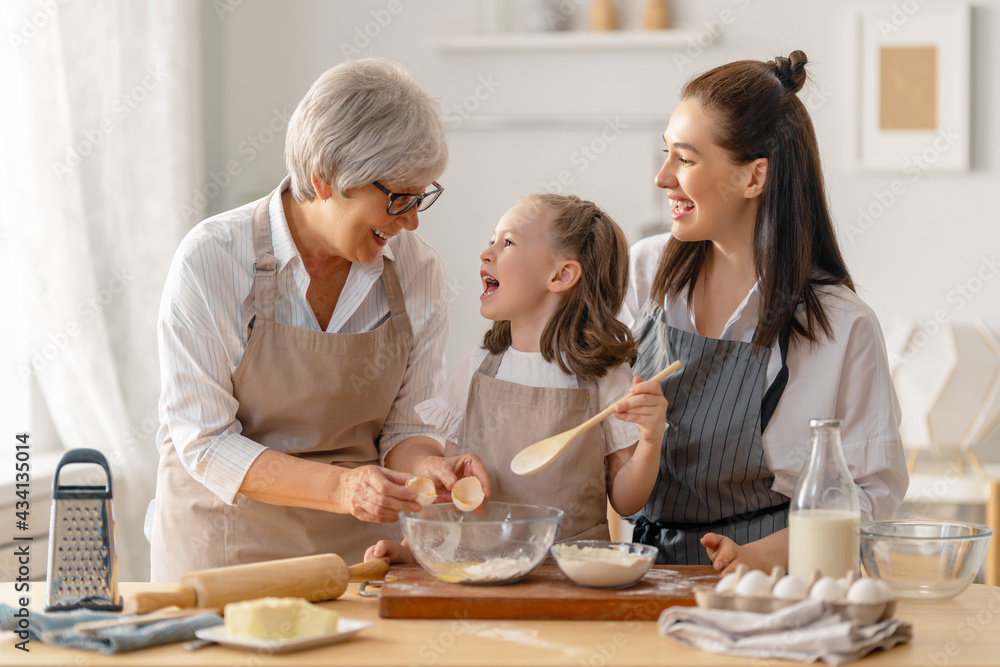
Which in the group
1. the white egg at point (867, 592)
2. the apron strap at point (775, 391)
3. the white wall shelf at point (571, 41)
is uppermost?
the white wall shelf at point (571, 41)

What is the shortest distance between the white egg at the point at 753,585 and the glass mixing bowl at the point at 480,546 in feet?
0.96

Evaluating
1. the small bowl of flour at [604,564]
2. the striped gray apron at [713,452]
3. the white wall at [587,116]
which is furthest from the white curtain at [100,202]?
the small bowl of flour at [604,564]

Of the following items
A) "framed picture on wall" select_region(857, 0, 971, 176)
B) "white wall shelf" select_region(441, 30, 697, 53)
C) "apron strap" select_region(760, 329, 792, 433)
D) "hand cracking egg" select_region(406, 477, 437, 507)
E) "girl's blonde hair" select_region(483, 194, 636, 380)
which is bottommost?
"hand cracking egg" select_region(406, 477, 437, 507)

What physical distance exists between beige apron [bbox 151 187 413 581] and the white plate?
0.48 meters

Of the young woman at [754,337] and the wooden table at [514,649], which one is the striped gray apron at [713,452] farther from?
the wooden table at [514,649]

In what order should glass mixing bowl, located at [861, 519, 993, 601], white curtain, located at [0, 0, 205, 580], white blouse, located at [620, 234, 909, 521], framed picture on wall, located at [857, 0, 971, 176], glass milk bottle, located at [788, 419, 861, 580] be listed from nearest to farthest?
glass milk bottle, located at [788, 419, 861, 580] → glass mixing bowl, located at [861, 519, 993, 601] → white blouse, located at [620, 234, 909, 521] → white curtain, located at [0, 0, 205, 580] → framed picture on wall, located at [857, 0, 971, 176]

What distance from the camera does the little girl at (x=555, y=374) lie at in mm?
1652

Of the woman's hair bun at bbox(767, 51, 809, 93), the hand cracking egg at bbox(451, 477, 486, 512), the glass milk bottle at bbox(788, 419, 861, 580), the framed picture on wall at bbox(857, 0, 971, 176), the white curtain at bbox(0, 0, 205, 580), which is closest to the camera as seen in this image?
the glass milk bottle at bbox(788, 419, 861, 580)

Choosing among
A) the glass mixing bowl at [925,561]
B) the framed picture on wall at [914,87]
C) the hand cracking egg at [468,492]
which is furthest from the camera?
the framed picture on wall at [914,87]

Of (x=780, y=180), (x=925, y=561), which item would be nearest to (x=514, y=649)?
(x=925, y=561)

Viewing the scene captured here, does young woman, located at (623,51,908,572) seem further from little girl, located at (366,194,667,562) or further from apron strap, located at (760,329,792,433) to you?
little girl, located at (366,194,667,562)

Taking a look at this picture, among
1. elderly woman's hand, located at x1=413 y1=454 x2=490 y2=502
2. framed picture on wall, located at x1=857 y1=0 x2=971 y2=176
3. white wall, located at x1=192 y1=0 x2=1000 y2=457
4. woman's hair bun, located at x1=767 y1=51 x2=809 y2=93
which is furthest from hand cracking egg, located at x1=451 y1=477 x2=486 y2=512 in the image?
framed picture on wall, located at x1=857 y1=0 x2=971 y2=176

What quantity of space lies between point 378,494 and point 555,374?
434 millimetres

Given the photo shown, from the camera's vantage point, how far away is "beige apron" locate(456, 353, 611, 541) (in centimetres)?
165
